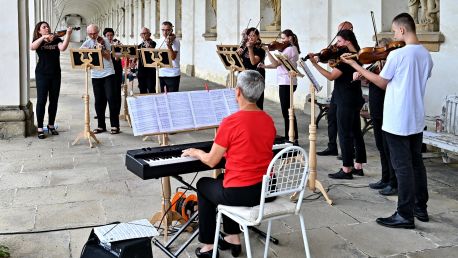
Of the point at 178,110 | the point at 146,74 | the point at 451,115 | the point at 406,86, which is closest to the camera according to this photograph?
the point at 178,110

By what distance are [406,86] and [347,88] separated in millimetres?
1375

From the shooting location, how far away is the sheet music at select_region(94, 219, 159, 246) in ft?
9.75

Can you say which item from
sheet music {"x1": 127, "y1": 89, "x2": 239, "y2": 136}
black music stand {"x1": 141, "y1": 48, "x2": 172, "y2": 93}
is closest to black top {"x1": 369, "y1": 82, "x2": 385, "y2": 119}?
sheet music {"x1": 127, "y1": 89, "x2": 239, "y2": 136}

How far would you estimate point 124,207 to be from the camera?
484 cm

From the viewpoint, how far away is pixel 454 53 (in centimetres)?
693

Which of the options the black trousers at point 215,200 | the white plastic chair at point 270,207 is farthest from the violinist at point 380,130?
the black trousers at point 215,200

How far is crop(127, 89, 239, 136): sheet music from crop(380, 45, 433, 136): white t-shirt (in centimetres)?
125

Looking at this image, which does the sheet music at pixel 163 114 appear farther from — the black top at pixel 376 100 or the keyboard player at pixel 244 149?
the black top at pixel 376 100

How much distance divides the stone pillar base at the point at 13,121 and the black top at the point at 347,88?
4.77 metres

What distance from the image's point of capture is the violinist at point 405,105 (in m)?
4.20

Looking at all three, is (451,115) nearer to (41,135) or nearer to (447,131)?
(447,131)

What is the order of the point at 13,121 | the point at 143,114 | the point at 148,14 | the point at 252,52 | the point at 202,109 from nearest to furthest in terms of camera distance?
the point at 143,114 → the point at 202,109 → the point at 252,52 → the point at 13,121 → the point at 148,14

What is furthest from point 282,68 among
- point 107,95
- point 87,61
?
point 107,95

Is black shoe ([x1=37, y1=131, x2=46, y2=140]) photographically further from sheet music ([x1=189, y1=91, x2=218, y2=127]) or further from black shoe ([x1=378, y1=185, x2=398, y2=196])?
black shoe ([x1=378, y1=185, x2=398, y2=196])
